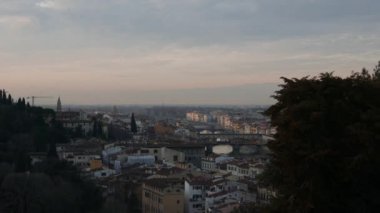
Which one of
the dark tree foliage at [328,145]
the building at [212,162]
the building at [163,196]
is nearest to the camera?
the dark tree foliage at [328,145]

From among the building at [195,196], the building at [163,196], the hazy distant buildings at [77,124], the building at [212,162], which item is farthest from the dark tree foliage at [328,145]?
the hazy distant buildings at [77,124]

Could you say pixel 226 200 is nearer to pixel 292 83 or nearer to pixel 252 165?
pixel 252 165

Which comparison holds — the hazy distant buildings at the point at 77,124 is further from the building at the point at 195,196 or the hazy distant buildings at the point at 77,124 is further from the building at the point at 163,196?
the building at the point at 195,196

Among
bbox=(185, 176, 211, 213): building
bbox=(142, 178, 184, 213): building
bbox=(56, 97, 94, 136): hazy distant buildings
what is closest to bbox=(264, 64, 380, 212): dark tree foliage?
bbox=(142, 178, 184, 213): building

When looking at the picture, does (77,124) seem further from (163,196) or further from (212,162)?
(163,196)

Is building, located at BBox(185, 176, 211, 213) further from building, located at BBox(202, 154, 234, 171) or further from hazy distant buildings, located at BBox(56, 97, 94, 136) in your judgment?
hazy distant buildings, located at BBox(56, 97, 94, 136)

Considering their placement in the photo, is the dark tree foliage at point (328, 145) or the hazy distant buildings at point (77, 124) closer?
the dark tree foliage at point (328, 145)

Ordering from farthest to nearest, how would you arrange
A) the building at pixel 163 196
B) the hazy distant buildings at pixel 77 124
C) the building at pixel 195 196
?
the hazy distant buildings at pixel 77 124
the building at pixel 195 196
the building at pixel 163 196
